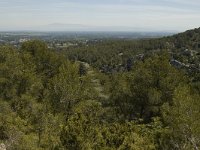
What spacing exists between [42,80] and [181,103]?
47.0m

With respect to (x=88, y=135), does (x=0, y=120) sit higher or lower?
lower

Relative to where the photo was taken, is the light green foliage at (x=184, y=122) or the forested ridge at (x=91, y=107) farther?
the light green foliage at (x=184, y=122)

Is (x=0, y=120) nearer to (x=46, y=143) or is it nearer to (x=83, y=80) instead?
(x=46, y=143)

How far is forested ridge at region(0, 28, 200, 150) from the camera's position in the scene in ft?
99.6

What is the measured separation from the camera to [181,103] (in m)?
39.7

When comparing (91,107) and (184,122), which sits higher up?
(91,107)

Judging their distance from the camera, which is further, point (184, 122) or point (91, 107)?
point (91, 107)

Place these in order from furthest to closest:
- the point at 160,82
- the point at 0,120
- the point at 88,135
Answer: the point at 160,82
the point at 0,120
the point at 88,135

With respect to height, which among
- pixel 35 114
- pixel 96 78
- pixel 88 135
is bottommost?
pixel 96 78

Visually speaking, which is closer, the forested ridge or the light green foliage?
the forested ridge

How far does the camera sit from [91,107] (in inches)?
1480

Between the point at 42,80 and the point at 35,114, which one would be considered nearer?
the point at 35,114

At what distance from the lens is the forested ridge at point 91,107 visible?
30.3 meters

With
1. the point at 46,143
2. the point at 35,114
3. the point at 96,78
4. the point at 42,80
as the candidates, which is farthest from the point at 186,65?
the point at 46,143
